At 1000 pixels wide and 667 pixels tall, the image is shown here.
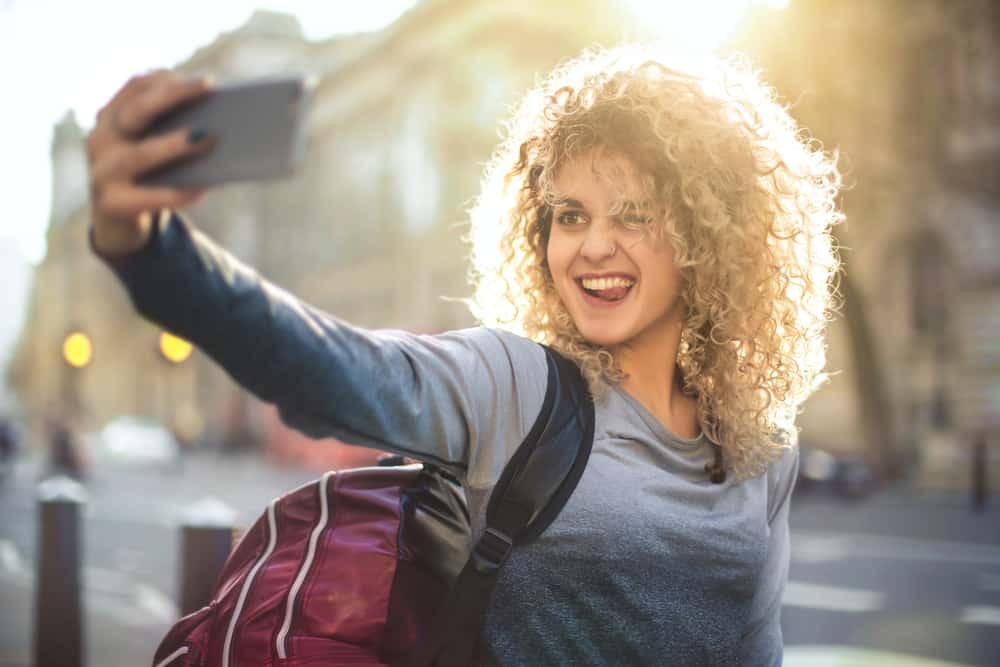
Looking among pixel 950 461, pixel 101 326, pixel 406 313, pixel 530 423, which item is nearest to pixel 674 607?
pixel 530 423

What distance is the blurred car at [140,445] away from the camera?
107 feet

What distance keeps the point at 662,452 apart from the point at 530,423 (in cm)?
29

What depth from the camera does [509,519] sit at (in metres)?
1.60

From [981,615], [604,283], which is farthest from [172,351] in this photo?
[604,283]

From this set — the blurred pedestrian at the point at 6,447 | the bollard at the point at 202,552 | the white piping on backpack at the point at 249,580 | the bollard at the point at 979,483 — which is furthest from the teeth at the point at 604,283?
the blurred pedestrian at the point at 6,447

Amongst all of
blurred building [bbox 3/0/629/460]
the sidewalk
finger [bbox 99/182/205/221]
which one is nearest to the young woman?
finger [bbox 99/182/205/221]

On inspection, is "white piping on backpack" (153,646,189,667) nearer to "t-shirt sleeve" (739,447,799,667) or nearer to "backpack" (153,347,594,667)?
"backpack" (153,347,594,667)

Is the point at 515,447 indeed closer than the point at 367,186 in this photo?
Yes

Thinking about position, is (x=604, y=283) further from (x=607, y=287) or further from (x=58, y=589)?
(x=58, y=589)

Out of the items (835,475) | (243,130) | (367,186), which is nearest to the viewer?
(243,130)

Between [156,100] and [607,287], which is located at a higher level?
[156,100]

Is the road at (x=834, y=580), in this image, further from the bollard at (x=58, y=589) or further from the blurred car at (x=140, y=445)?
the blurred car at (x=140, y=445)

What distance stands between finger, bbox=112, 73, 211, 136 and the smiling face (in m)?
0.89

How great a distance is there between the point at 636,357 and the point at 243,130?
1.03 m
